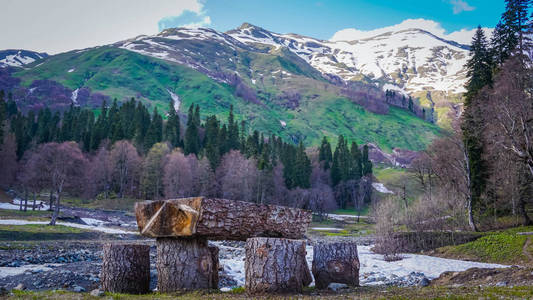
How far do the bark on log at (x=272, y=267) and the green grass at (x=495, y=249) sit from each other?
2117 cm

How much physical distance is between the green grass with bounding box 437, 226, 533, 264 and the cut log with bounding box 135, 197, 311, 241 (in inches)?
821

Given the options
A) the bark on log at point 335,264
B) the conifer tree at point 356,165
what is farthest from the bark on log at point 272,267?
the conifer tree at point 356,165

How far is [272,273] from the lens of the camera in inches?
331

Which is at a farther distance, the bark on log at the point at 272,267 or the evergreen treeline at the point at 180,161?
the evergreen treeline at the point at 180,161

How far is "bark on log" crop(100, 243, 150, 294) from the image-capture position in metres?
9.70

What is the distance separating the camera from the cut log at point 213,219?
8.59 m

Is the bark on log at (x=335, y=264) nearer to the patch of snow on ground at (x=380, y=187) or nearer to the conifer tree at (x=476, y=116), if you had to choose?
the conifer tree at (x=476, y=116)

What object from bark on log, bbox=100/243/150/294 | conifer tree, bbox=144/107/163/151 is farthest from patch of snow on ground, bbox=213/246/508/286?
conifer tree, bbox=144/107/163/151

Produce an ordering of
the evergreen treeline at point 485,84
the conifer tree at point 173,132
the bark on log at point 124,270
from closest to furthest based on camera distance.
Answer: the bark on log at point 124,270 < the evergreen treeline at point 485,84 < the conifer tree at point 173,132

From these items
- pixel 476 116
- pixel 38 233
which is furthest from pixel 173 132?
pixel 476 116

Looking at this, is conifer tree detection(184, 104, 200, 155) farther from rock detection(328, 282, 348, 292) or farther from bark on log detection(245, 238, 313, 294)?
bark on log detection(245, 238, 313, 294)

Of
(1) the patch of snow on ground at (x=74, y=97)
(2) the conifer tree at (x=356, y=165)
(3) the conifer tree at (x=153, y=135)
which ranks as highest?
(1) the patch of snow on ground at (x=74, y=97)

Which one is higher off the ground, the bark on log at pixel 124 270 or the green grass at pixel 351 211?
the bark on log at pixel 124 270

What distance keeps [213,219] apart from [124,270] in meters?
3.03
